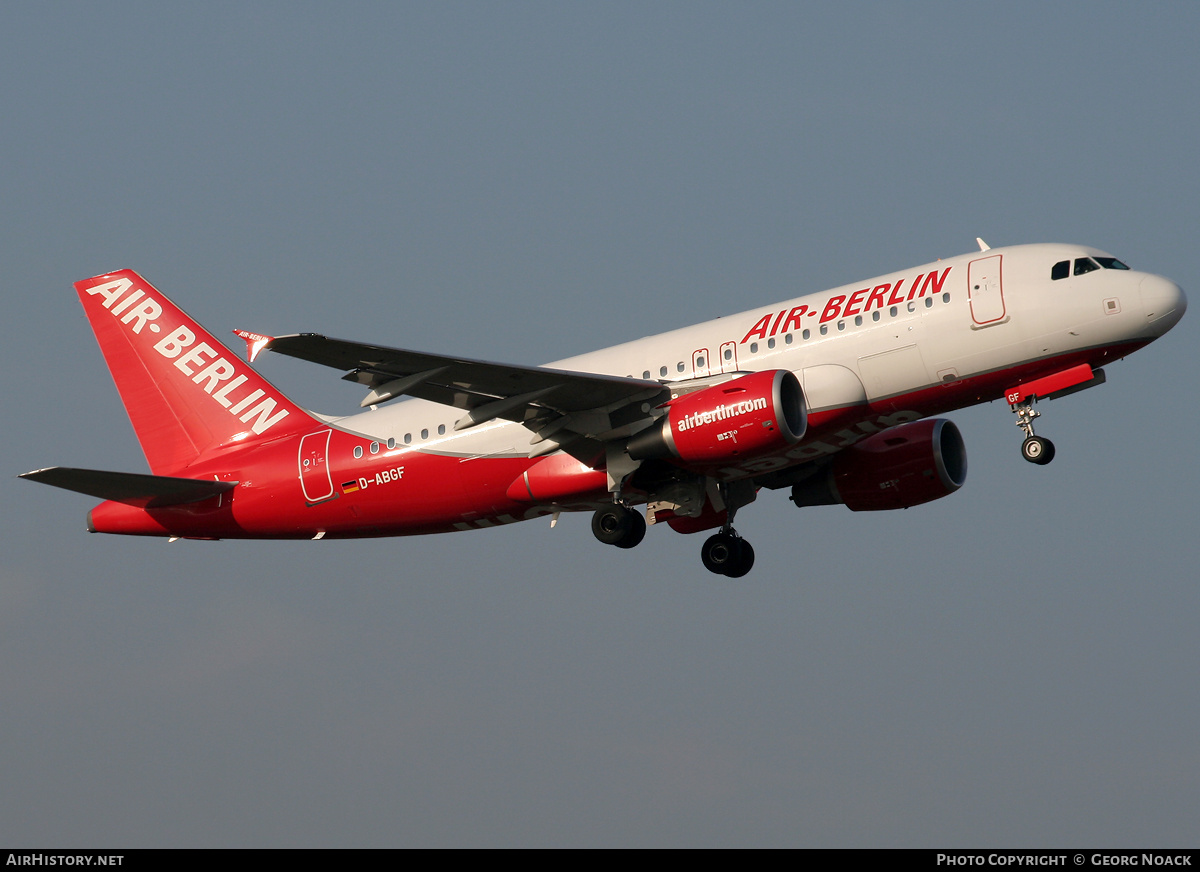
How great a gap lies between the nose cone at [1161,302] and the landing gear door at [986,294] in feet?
9.26

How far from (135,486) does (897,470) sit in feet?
60.7

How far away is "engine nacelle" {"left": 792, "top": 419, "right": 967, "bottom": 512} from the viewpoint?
37781mm

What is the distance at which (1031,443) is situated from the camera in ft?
108

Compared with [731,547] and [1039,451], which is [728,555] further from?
[1039,451]

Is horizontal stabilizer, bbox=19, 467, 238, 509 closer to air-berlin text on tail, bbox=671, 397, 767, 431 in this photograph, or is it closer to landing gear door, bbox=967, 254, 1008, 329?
air-berlin text on tail, bbox=671, 397, 767, 431

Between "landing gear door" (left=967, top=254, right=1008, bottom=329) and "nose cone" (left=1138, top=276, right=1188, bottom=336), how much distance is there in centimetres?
282

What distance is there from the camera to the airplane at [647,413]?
31.9 metres

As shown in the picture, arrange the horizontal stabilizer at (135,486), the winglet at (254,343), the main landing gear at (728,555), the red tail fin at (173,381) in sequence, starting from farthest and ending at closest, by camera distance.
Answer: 1. the red tail fin at (173,381)
2. the main landing gear at (728,555)
3. the horizontal stabilizer at (135,486)
4. the winglet at (254,343)

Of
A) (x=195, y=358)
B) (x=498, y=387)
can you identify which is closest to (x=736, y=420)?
(x=498, y=387)

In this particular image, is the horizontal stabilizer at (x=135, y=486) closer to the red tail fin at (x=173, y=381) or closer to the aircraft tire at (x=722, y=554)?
the red tail fin at (x=173, y=381)

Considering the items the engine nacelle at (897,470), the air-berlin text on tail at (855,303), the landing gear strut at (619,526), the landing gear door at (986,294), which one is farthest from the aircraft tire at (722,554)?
the landing gear door at (986,294)

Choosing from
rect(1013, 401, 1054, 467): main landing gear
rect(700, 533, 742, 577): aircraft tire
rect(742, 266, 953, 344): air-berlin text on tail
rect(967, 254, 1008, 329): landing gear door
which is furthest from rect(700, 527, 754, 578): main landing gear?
rect(967, 254, 1008, 329): landing gear door

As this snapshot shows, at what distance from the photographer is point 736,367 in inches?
1329
